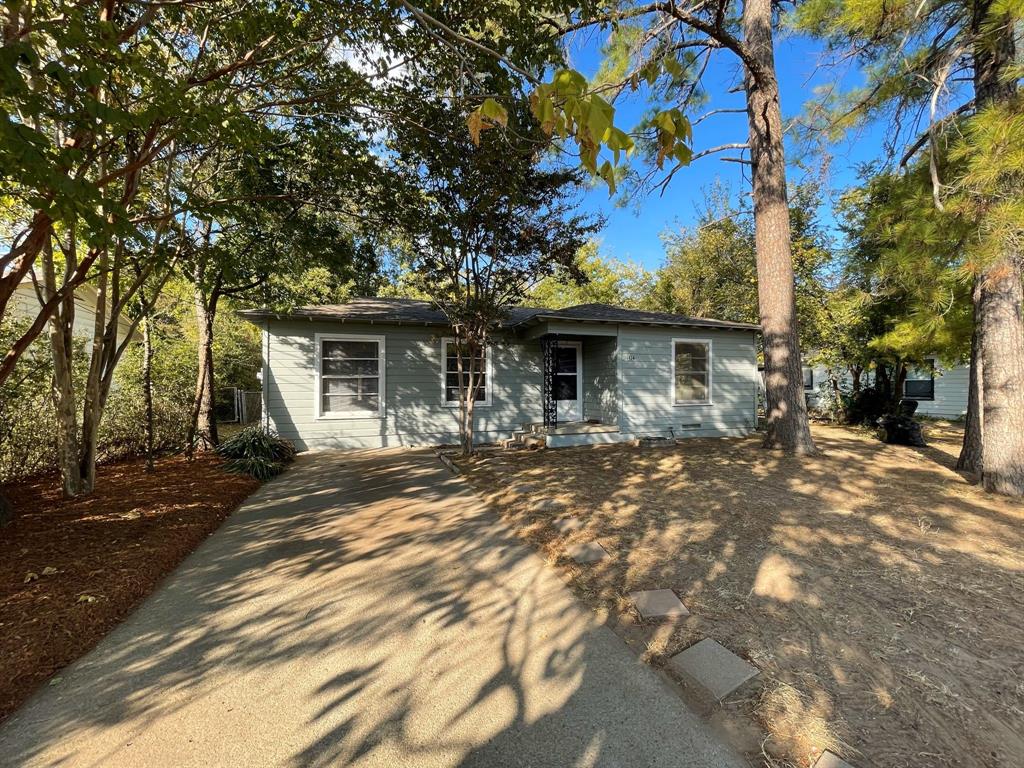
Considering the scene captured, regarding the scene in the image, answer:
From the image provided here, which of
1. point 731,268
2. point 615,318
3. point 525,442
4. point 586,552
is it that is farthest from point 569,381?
point 731,268

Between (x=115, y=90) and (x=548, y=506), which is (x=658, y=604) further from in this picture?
(x=115, y=90)

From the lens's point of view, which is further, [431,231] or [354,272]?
[354,272]

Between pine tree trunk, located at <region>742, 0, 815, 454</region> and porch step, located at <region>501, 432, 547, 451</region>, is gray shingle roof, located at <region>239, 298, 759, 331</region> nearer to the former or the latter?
porch step, located at <region>501, 432, 547, 451</region>

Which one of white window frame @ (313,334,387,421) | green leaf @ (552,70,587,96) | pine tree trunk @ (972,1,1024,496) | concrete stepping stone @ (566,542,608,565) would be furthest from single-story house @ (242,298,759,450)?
green leaf @ (552,70,587,96)

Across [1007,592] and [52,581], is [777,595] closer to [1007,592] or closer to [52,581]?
[1007,592]

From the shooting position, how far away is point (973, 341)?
5.46 metres

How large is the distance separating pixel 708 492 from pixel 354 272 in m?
7.34

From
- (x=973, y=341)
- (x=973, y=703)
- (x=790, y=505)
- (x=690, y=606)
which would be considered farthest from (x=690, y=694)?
(x=973, y=341)

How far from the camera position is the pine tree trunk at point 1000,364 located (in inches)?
171

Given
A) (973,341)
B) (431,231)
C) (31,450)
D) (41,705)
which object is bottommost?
(41,705)

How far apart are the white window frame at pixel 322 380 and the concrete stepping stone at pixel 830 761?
26.7 feet

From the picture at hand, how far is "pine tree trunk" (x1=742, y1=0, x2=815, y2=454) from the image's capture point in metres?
7.01

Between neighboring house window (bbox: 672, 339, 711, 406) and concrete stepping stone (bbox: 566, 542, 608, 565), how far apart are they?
7121mm

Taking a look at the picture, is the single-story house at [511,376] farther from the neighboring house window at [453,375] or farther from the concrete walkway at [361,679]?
the concrete walkway at [361,679]
